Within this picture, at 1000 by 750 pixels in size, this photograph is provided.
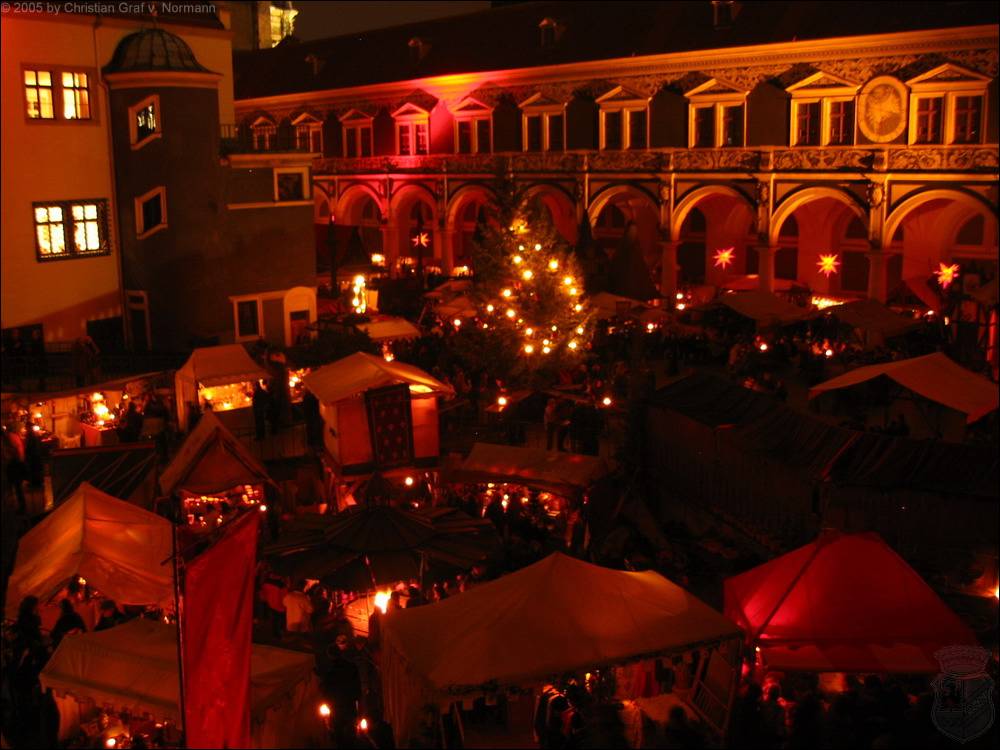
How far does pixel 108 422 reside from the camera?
707 inches

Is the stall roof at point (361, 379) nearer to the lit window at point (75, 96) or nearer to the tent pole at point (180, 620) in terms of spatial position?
the tent pole at point (180, 620)

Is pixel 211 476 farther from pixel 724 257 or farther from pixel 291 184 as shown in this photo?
pixel 724 257

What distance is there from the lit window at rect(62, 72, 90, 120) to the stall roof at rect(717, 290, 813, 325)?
15.1 metres

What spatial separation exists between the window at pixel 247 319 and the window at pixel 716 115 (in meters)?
14.7

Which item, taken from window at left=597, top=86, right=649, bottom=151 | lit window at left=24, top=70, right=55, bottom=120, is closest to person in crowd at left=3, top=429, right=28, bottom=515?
lit window at left=24, top=70, right=55, bottom=120

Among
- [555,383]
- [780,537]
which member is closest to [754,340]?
[555,383]

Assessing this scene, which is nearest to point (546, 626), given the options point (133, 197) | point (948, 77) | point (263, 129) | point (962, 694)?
point (962, 694)

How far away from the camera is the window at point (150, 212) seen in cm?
2459

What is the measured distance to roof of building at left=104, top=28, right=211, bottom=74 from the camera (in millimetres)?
23969

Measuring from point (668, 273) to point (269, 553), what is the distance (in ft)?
81.9

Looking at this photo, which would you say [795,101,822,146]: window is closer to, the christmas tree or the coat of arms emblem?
the christmas tree

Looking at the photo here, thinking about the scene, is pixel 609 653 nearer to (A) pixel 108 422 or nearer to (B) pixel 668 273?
(A) pixel 108 422

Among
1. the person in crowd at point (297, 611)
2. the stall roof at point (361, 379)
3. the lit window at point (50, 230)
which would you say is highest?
the lit window at point (50, 230)

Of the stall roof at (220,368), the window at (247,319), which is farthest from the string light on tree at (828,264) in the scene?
the stall roof at (220,368)
